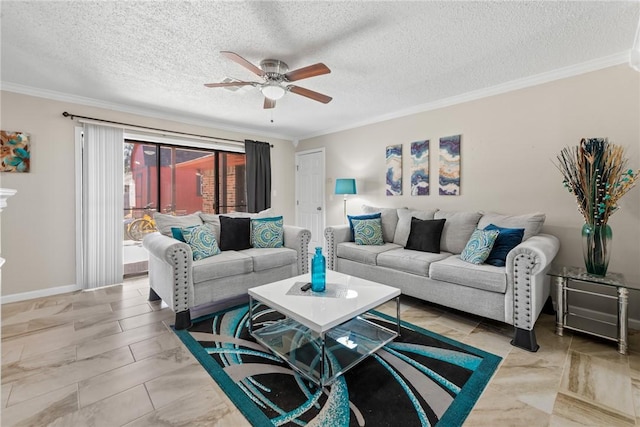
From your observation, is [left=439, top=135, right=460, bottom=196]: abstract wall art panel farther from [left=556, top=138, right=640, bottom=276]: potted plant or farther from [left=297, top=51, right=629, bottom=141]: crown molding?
[left=556, top=138, right=640, bottom=276]: potted plant

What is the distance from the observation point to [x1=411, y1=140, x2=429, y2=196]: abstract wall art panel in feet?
12.5

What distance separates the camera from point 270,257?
3.11 meters

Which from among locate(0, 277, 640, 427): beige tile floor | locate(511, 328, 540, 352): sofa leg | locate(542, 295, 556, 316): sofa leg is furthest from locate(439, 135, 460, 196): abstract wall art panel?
locate(511, 328, 540, 352): sofa leg

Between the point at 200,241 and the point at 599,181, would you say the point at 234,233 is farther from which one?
the point at 599,181

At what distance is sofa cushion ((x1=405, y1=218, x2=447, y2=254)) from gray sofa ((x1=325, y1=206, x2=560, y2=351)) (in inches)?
3.3

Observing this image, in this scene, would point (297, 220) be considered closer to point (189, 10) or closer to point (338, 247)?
point (338, 247)

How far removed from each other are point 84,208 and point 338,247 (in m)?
3.20

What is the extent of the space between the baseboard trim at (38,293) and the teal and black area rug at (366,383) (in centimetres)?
216

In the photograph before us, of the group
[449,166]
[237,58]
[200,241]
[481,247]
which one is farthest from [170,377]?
[449,166]

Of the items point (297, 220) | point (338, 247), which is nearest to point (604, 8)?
point (338, 247)

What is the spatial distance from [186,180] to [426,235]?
4081mm

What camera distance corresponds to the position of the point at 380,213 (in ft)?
12.7

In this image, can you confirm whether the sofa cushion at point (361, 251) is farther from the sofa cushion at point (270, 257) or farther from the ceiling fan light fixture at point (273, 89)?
the ceiling fan light fixture at point (273, 89)

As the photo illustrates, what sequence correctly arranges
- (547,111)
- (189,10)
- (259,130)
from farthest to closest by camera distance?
(259,130) → (547,111) → (189,10)
